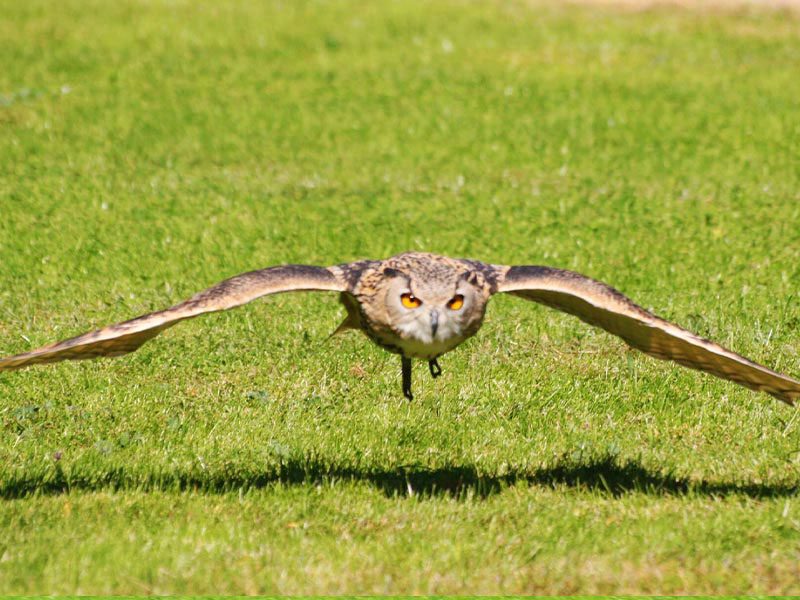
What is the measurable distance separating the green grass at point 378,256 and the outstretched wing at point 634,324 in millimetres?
760

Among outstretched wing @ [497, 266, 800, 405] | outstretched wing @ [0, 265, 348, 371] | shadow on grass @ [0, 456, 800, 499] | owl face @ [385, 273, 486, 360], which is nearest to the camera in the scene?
outstretched wing @ [0, 265, 348, 371]

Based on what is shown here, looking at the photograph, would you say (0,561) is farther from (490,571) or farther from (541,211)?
(541,211)

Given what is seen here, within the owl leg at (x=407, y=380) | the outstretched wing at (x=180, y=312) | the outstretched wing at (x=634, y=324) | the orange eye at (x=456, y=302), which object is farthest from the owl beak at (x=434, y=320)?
the owl leg at (x=407, y=380)

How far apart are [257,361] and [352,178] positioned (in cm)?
576

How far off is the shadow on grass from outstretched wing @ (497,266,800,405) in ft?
2.49

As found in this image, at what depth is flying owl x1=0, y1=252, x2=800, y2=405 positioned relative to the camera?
684 centimetres

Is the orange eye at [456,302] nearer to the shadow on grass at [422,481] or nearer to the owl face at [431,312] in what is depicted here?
the owl face at [431,312]

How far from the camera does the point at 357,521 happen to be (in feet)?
24.1

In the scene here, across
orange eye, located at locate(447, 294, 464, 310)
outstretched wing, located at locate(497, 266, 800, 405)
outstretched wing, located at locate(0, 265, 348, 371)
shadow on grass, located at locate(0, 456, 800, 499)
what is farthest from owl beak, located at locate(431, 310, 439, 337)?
shadow on grass, located at locate(0, 456, 800, 499)

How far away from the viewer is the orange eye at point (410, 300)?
273 inches

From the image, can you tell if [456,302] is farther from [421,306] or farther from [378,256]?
[378,256]

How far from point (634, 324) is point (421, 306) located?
138 centimetres

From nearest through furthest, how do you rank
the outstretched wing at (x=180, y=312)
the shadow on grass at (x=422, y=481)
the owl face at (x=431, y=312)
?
the outstretched wing at (x=180, y=312)
the owl face at (x=431, y=312)
the shadow on grass at (x=422, y=481)

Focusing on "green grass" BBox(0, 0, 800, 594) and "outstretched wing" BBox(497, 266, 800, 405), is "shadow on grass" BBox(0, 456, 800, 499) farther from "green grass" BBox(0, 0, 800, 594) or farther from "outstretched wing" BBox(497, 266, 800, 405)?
"outstretched wing" BBox(497, 266, 800, 405)
